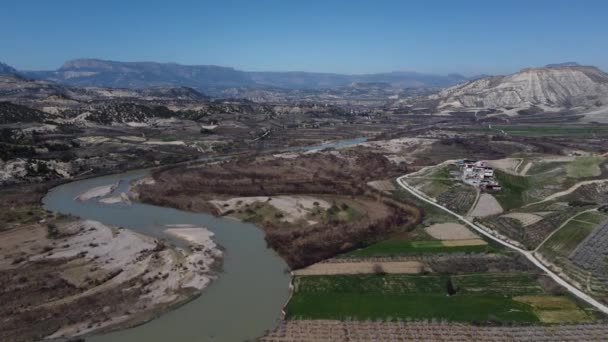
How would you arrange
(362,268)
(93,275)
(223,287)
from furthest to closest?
(362,268)
(93,275)
(223,287)

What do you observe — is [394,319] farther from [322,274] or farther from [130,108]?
[130,108]

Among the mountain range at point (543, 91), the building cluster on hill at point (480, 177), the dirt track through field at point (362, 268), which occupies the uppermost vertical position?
the mountain range at point (543, 91)

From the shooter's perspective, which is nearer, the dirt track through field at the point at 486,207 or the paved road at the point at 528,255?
the paved road at the point at 528,255

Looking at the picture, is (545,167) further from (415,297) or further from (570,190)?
(415,297)

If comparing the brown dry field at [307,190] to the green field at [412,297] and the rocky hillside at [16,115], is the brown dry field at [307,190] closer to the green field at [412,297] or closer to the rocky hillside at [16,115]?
the green field at [412,297]

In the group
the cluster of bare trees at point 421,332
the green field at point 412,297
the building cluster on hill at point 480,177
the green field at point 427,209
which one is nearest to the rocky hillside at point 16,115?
the green field at point 427,209

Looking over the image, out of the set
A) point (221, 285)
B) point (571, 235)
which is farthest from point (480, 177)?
point (221, 285)
